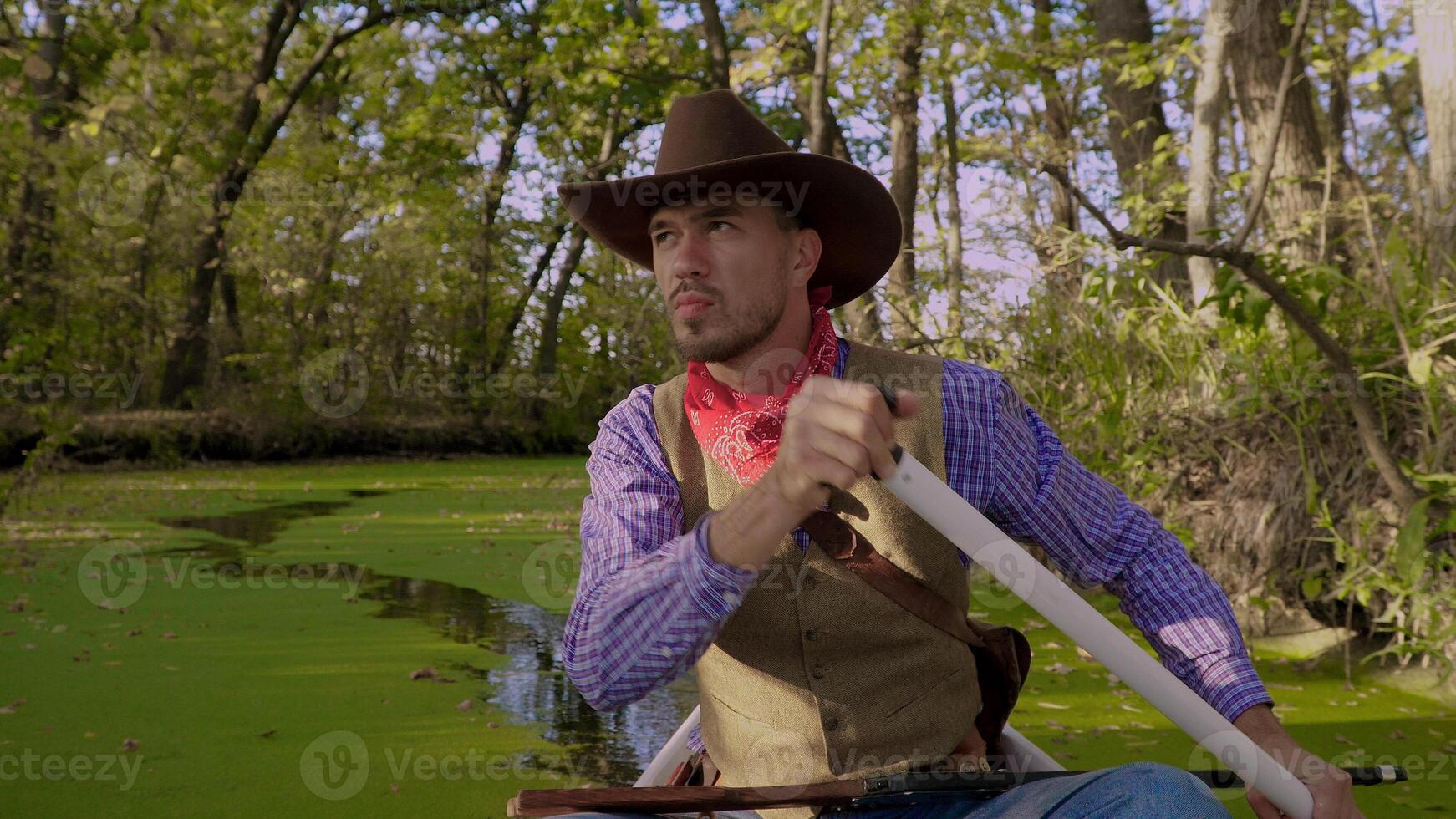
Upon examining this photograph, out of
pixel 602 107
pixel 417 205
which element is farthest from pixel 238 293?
pixel 602 107

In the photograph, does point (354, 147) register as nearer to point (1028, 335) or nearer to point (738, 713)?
point (1028, 335)

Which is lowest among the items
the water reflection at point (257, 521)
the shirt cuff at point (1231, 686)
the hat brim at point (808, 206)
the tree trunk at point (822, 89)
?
the water reflection at point (257, 521)

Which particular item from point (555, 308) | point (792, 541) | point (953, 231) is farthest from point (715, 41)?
point (555, 308)

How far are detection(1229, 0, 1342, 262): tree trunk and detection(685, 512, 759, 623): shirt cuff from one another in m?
4.19

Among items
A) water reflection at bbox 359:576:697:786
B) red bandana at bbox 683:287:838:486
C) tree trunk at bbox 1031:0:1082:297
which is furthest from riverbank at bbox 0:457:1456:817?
tree trunk at bbox 1031:0:1082:297

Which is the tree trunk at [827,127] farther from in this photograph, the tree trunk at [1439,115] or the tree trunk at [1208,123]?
the tree trunk at [1439,115]

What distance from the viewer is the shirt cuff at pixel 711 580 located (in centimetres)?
123

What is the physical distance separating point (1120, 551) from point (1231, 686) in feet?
0.75

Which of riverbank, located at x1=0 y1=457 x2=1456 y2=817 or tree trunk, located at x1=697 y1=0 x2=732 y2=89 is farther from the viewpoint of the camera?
tree trunk, located at x1=697 y1=0 x2=732 y2=89

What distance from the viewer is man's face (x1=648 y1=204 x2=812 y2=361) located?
5.25 feet

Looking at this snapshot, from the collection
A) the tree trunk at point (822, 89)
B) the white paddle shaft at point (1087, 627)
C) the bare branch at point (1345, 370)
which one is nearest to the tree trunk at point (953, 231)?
the tree trunk at point (822, 89)

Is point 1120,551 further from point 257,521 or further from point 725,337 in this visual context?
point 257,521

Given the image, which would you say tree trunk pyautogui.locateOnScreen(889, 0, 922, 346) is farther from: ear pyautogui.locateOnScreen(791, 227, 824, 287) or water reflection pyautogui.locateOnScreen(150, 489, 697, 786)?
ear pyautogui.locateOnScreen(791, 227, 824, 287)

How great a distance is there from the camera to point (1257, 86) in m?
4.93
